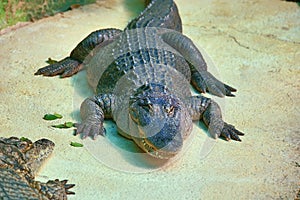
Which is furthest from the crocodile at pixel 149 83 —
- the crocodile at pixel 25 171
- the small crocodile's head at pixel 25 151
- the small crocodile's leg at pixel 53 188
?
the small crocodile's leg at pixel 53 188

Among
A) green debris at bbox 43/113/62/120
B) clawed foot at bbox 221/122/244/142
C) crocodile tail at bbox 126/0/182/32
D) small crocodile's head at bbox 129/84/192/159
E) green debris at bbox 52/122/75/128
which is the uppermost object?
crocodile tail at bbox 126/0/182/32

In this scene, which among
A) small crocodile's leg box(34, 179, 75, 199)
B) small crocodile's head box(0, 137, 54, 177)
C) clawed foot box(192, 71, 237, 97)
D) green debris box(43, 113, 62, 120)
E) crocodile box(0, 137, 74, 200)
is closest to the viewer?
crocodile box(0, 137, 74, 200)

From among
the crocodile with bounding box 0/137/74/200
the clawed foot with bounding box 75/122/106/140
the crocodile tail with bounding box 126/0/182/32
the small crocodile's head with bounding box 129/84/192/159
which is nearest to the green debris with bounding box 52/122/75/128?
the clawed foot with bounding box 75/122/106/140

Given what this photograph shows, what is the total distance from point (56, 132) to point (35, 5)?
2.54 m

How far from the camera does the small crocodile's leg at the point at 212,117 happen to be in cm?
503

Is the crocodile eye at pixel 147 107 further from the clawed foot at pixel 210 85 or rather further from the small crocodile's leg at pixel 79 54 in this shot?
the small crocodile's leg at pixel 79 54

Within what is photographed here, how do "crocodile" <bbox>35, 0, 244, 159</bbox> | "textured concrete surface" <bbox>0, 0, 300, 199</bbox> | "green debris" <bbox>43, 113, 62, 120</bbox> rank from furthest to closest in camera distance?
"green debris" <bbox>43, 113, 62, 120</bbox>, "crocodile" <bbox>35, 0, 244, 159</bbox>, "textured concrete surface" <bbox>0, 0, 300, 199</bbox>

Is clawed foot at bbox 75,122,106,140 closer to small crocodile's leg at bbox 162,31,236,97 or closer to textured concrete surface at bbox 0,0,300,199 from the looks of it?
textured concrete surface at bbox 0,0,300,199

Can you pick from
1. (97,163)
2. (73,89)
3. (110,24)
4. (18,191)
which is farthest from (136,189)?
(110,24)

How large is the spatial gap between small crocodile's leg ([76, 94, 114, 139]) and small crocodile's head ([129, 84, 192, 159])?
361mm

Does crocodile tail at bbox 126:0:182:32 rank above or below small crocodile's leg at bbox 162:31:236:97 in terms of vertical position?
above

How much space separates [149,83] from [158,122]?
1.87 feet

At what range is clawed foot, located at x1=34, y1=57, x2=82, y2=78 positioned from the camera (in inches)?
232

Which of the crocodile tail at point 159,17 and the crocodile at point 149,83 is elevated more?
the crocodile tail at point 159,17
